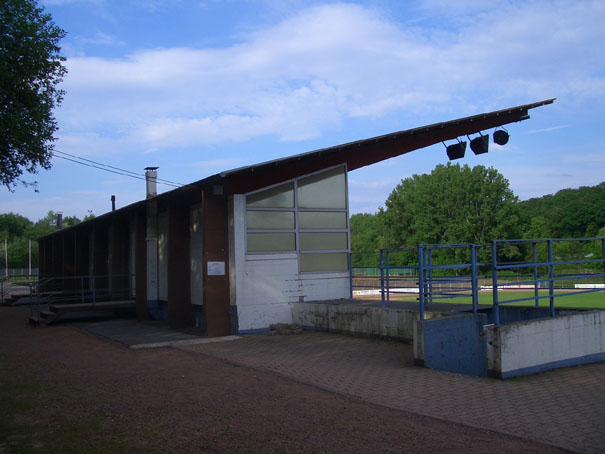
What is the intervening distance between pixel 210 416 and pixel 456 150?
41.7ft

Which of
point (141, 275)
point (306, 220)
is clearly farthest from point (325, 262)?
point (141, 275)

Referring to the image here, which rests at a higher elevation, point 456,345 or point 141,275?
point 141,275

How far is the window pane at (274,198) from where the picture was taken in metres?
13.6

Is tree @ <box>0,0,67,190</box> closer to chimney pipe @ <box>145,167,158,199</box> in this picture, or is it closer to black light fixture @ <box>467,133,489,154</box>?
chimney pipe @ <box>145,167,158,199</box>

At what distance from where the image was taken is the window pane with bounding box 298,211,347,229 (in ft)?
47.3

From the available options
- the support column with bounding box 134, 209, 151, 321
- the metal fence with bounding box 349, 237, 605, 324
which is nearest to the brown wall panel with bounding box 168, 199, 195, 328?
the support column with bounding box 134, 209, 151, 321

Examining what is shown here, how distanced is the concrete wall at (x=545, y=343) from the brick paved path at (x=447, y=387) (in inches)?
8.8

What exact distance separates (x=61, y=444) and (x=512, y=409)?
5018 mm

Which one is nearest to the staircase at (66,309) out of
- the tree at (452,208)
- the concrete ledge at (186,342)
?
the concrete ledge at (186,342)

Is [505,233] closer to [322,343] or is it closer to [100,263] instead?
[100,263]

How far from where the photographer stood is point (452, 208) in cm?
6819

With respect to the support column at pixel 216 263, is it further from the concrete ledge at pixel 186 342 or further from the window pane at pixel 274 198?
the window pane at pixel 274 198

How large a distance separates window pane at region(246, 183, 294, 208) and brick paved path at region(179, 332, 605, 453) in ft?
12.2

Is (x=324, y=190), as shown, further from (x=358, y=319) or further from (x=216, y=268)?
(x=358, y=319)
